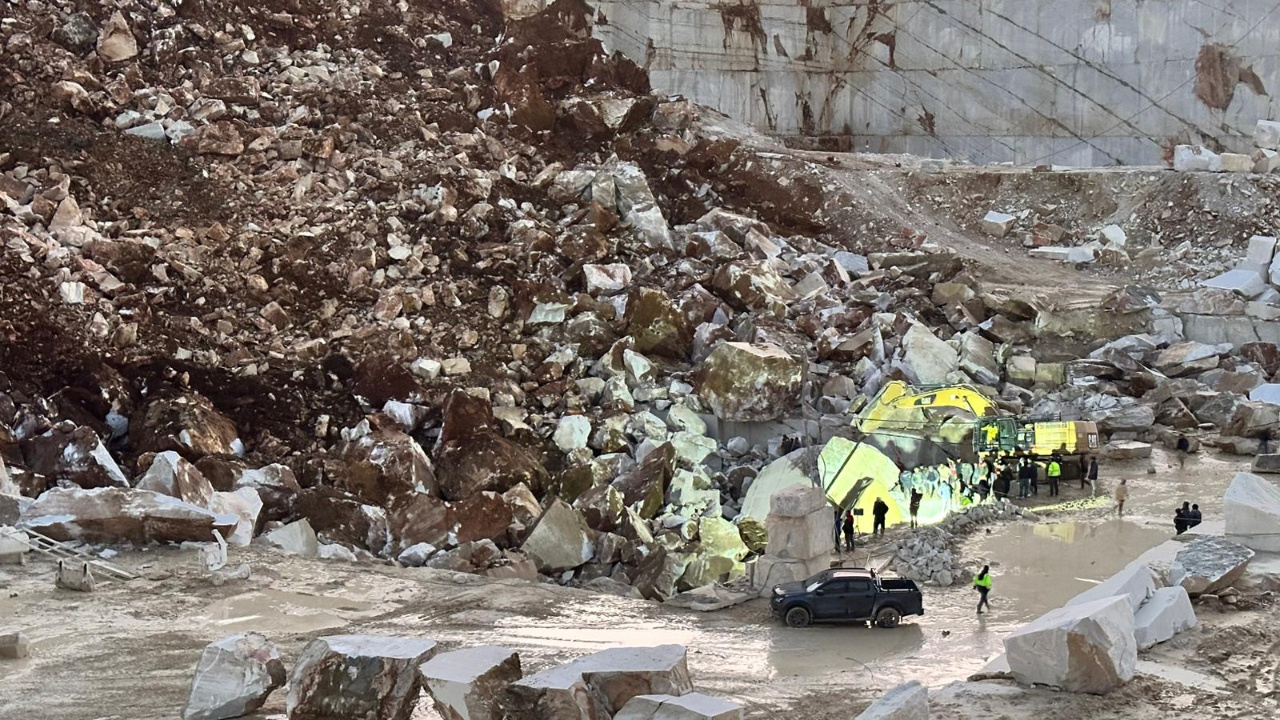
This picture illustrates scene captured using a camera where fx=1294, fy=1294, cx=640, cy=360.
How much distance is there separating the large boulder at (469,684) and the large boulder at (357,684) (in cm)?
15

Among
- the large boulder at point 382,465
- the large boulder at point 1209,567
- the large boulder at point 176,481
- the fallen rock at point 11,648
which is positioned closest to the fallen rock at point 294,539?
the large boulder at point 176,481

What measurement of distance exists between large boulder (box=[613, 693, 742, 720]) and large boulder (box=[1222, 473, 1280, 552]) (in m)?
5.76

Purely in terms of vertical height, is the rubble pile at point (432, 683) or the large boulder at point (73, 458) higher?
the large boulder at point (73, 458)

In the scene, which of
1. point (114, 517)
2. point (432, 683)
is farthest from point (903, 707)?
point (114, 517)

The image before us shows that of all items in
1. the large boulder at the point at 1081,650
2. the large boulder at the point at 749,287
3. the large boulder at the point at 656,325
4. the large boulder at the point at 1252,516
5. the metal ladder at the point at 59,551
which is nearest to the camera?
the large boulder at the point at 1081,650

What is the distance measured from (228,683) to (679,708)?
2.79 metres

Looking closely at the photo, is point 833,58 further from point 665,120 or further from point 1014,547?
point 1014,547

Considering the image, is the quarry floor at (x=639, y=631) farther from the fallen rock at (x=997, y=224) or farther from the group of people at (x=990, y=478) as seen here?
the fallen rock at (x=997, y=224)

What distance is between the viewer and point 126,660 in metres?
8.79

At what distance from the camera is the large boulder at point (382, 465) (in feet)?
46.0

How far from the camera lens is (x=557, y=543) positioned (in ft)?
42.4

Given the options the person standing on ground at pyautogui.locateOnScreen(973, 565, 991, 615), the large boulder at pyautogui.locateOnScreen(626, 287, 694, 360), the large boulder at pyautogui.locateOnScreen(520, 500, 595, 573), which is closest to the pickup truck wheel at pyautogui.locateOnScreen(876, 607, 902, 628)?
the person standing on ground at pyautogui.locateOnScreen(973, 565, 991, 615)

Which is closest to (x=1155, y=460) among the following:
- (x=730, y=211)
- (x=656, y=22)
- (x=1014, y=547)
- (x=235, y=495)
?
(x=1014, y=547)

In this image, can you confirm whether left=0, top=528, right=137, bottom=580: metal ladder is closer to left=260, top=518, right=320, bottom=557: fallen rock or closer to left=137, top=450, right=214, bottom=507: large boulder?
left=137, top=450, right=214, bottom=507: large boulder
